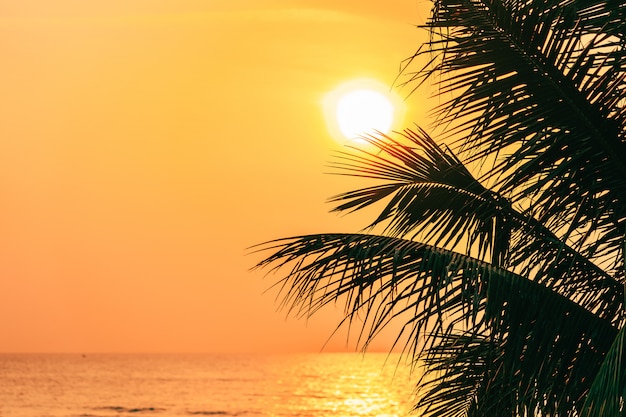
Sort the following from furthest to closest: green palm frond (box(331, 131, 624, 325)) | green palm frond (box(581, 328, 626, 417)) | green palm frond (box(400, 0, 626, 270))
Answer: green palm frond (box(331, 131, 624, 325)) < green palm frond (box(400, 0, 626, 270)) < green palm frond (box(581, 328, 626, 417))

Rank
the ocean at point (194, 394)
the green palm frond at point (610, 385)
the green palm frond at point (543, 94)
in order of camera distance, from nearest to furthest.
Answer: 1. the green palm frond at point (610, 385)
2. the green palm frond at point (543, 94)
3. the ocean at point (194, 394)

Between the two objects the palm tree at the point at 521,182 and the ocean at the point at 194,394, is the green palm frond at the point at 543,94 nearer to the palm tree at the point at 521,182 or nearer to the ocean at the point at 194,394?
the palm tree at the point at 521,182

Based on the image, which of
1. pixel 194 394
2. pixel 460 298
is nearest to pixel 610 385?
pixel 460 298

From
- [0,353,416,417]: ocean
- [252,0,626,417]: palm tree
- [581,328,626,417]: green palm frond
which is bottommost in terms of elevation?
[581,328,626,417]: green palm frond

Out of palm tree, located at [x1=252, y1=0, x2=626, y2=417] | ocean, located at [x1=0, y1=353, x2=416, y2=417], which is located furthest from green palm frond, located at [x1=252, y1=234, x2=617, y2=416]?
ocean, located at [x1=0, y1=353, x2=416, y2=417]

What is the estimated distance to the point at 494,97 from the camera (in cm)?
501

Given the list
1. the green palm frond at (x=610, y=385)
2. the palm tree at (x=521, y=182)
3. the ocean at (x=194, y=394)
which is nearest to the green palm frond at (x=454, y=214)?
the palm tree at (x=521, y=182)

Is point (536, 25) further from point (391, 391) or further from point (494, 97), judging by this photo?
point (391, 391)

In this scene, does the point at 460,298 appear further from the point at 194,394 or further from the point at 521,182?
the point at 194,394

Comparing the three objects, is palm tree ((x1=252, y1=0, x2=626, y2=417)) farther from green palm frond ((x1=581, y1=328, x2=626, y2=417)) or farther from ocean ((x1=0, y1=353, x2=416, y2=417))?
ocean ((x1=0, y1=353, x2=416, y2=417))

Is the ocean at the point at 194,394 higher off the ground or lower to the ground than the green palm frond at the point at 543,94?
higher

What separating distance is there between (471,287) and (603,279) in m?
1.23

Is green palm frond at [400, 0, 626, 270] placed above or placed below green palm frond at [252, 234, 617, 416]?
above

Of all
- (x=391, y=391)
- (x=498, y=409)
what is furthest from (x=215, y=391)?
(x=498, y=409)
